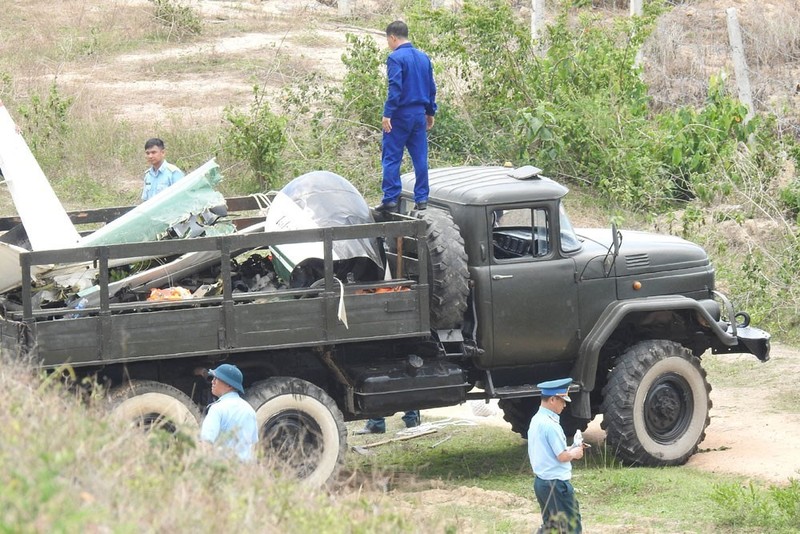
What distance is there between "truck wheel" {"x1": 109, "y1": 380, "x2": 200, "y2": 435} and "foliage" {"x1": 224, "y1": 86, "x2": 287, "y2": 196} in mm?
9345

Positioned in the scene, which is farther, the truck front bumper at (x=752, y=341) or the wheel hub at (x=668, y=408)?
the truck front bumper at (x=752, y=341)

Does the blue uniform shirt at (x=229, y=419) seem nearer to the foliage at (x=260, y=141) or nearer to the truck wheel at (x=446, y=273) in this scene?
the truck wheel at (x=446, y=273)

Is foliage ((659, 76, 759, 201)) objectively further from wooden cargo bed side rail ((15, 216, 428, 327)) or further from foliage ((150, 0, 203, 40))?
foliage ((150, 0, 203, 40))

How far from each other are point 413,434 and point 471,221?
2.65 metres

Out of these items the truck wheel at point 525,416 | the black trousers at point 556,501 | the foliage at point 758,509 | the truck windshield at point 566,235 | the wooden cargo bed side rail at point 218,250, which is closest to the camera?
the black trousers at point 556,501

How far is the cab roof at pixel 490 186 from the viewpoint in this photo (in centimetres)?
945

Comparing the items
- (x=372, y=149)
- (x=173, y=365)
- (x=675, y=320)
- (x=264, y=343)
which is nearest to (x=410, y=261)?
(x=264, y=343)

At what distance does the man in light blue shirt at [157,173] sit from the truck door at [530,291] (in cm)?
341

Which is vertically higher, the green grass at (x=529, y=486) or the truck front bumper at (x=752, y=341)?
the truck front bumper at (x=752, y=341)

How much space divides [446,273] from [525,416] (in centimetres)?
237

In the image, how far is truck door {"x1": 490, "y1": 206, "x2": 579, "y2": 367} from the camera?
945 centimetres

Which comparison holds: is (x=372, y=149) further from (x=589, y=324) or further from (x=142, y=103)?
(x=589, y=324)

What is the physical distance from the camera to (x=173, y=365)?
28.8ft

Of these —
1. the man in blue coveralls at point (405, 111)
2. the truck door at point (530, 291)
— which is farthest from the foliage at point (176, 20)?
the truck door at point (530, 291)
